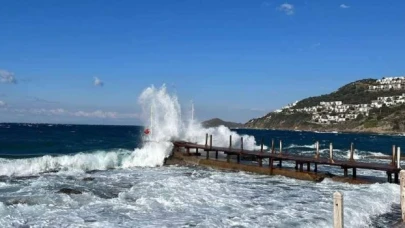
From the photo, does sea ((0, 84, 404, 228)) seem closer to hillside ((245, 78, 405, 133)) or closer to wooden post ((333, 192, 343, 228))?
wooden post ((333, 192, 343, 228))

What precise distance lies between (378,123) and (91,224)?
150805 mm

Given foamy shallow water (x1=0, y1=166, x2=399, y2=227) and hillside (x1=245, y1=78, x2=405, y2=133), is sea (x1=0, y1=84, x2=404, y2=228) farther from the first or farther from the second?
hillside (x1=245, y1=78, x2=405, y2=133)

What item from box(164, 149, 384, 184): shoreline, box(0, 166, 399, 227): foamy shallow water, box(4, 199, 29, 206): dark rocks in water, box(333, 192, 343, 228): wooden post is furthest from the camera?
box(164, 149, 384, 184): shoreline

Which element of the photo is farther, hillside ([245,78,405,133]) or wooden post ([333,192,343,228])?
hillside ([245,78,405,133])

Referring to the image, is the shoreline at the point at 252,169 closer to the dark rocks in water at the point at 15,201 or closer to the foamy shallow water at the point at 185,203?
the foamy shallow water at the point at 185,203

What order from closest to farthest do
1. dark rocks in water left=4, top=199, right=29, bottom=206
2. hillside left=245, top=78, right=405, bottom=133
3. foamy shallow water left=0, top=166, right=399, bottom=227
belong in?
foamy shallow water left=0, top=166, right=399, bottom=227
dark rocks in water left=4, top=199, right=29, bottom=206
hillside left=245, top=78, right=405, bottom=133

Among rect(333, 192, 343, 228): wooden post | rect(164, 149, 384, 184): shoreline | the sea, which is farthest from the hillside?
rect(333, 192, 343, 228): wooden post

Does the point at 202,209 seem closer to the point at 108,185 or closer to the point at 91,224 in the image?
the point at 91,224

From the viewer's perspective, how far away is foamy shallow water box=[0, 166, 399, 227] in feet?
46.6

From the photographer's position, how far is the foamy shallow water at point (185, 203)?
14.2 metres

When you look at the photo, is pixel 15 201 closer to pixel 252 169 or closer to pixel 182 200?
pixel 182 200

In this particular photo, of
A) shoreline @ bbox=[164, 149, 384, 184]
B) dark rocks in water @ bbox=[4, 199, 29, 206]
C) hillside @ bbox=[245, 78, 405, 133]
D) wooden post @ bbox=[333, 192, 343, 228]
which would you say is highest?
hillside @ bbox=[245, 78, 405, 133]

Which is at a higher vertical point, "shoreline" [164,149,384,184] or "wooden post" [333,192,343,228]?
"wooden post" [333,192,343,228]

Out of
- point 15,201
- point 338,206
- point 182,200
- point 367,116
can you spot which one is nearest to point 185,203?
point 182,200
